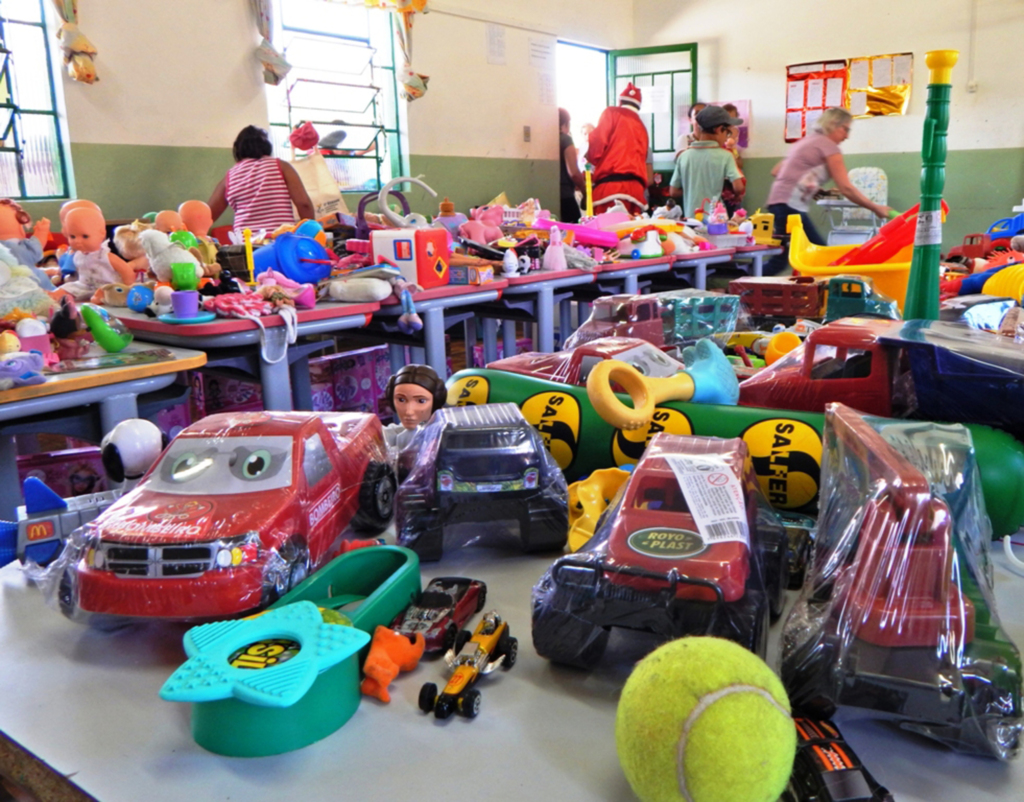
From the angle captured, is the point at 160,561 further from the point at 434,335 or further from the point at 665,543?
the point at 434,335

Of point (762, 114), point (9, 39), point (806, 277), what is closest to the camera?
point (806, 277)

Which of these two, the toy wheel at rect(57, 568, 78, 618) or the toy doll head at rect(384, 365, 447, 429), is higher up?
the toy doll head at rect(384, 365, 447, 429)

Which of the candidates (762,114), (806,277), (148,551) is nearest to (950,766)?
(148,551)

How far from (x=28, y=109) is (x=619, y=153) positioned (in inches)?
162

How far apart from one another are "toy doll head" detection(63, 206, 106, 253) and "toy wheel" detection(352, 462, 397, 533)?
1.95 meters

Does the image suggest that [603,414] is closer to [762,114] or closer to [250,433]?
[250,433]

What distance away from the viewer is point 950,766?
58cm

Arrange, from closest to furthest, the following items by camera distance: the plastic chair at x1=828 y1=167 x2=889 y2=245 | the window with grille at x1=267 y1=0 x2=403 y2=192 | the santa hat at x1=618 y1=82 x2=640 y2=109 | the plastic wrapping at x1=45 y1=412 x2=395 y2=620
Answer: the plastic wrapping at x1=45 y1=412 x2=395 y2=620
the window with grille at x1=267 y1=0 x2=403 y2=192
the santa hat at x1=618 y1=82 x2=640 y2=109
the plastic chair at x1=828 y1=167 x2=889 y2=245

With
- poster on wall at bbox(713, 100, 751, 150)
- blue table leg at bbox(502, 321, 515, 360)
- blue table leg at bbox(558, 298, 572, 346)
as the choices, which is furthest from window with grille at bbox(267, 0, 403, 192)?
poster on wall at bbox(713, 100, 751, 150)

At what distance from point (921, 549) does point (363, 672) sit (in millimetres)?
456

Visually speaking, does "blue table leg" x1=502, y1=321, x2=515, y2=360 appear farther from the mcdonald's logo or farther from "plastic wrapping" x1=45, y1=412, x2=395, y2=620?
the mcdonald's logo

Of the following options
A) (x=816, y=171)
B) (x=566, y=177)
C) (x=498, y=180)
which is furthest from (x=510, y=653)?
(x=566, y=177)

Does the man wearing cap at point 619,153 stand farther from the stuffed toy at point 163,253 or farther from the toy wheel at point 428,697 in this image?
the toy wheel at point 428,697

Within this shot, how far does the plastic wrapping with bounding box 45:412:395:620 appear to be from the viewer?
0.76 meters
